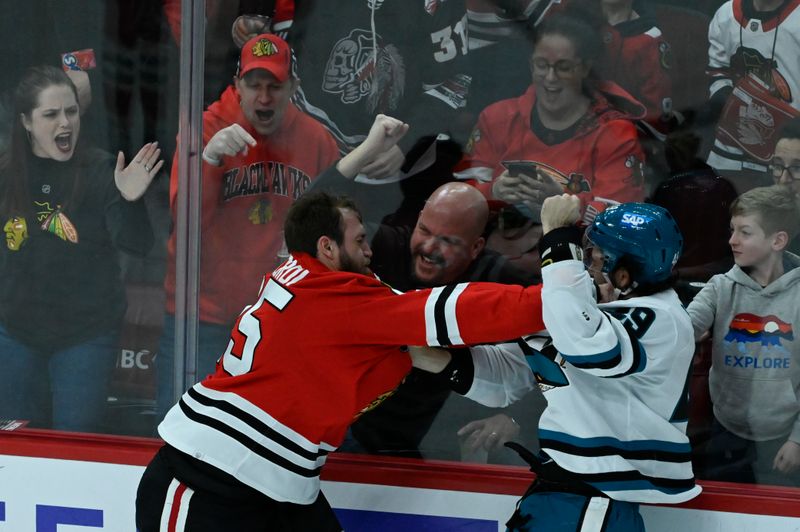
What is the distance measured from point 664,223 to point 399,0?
87 centimetres

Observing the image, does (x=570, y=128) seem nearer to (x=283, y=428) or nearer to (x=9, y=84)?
(x=283, y=428)

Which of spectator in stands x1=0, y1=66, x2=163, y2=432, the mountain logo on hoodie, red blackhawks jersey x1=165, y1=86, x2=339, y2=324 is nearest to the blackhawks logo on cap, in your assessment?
red blackhawks jersey x1=165, y1=86, x2=339, y2=324

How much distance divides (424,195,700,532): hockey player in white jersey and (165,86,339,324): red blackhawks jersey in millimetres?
768

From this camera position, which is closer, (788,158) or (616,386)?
(616,386)

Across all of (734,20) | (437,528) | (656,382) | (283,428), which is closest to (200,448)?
(283,428)

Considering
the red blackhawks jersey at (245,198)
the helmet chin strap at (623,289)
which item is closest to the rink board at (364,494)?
the red blackhawks jersey at (245,198)

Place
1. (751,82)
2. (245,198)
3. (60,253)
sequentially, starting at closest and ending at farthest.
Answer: (751,82), (245,198), (60,253)

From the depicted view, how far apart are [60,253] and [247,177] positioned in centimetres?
57

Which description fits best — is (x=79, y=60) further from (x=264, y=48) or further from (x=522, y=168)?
(x=522, y=168)

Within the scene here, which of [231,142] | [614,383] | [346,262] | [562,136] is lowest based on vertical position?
[614,383]

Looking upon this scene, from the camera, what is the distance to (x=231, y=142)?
106 inches

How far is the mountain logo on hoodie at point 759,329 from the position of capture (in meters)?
2.43

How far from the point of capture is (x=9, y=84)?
9.31 ft

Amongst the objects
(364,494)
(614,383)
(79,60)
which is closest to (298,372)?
(364,494)
